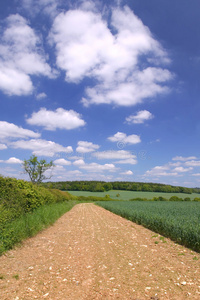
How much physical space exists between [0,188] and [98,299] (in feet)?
25.0

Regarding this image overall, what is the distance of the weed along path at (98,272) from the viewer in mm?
4477

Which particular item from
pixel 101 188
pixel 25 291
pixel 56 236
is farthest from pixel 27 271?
pixel 101 188

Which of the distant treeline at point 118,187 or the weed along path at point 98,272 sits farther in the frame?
the distant treeline at point 118,187

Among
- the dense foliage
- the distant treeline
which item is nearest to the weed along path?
the dense foliage

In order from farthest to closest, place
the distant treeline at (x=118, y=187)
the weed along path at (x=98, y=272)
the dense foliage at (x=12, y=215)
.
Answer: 1. the distant treeline at (x=118, y=187)
2. the dense foliage at (x=12, y=215)
3. the weed along path at (x=98, y=272)

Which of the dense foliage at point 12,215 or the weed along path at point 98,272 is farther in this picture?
the dense foliage at point 12,215

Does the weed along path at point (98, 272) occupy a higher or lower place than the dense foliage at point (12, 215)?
lower

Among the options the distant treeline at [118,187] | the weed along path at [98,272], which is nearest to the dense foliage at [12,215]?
the weed along path at [98,272]

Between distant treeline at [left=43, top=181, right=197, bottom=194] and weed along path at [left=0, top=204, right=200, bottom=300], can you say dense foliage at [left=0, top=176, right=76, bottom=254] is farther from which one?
distant treeline at [left=43, top=181, right=197, bottom=194]

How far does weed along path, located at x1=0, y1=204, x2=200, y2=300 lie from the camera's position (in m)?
4.48

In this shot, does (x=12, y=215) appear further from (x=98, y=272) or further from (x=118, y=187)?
(x=118, y=187)

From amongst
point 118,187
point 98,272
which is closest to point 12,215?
point 98,272

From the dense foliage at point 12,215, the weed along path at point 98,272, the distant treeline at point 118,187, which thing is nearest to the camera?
the weed along path at point 98,272

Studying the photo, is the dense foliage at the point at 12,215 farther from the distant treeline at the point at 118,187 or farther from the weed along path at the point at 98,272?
the distant treeline at the point at 118,187
